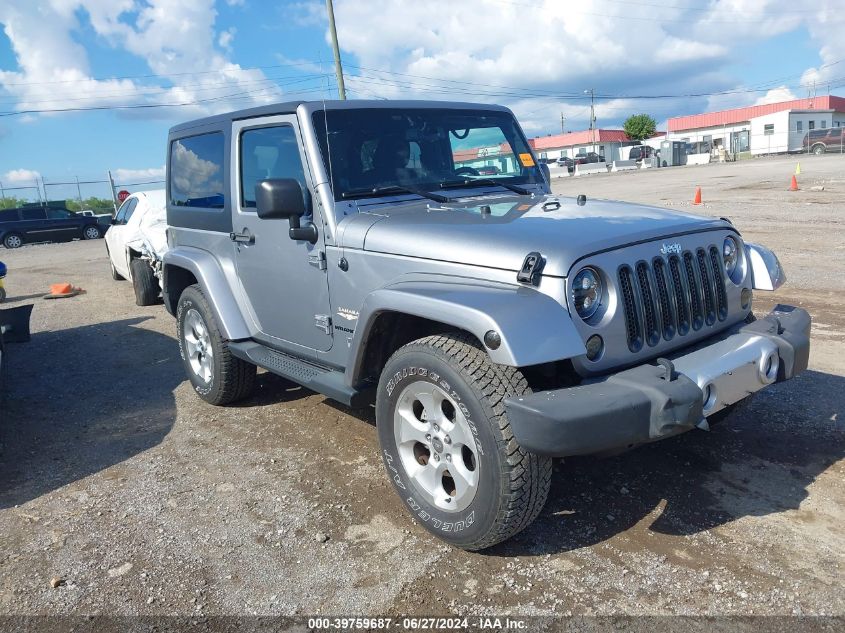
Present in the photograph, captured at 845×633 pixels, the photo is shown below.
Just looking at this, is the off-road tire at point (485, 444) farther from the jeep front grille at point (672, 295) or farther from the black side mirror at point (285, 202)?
the black side mirror at point (285, 202)

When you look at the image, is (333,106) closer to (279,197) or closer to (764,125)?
(279,197)

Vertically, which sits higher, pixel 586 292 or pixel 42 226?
pixel 42 226

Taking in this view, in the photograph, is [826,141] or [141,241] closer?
[141,241]

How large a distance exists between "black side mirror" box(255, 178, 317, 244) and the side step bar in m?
0.78

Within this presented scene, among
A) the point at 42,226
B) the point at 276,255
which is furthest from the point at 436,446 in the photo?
the point at 42,226

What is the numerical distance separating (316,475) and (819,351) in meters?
4.27

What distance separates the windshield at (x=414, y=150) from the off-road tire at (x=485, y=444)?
130 centimetres

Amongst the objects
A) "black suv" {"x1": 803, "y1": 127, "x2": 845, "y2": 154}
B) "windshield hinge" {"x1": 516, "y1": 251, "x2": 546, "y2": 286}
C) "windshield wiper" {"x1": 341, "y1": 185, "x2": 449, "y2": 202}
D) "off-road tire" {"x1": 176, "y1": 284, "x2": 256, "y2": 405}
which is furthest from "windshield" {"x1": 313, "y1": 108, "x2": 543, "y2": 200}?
"black suv" {"x1": 803, "y1": 127, "x2": 845, "y2": 154}

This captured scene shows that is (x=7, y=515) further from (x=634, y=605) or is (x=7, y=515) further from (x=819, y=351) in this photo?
(x=819, y=351)

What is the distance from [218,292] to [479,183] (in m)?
1.97

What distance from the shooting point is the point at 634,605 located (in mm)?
2701

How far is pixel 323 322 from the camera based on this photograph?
394 cm

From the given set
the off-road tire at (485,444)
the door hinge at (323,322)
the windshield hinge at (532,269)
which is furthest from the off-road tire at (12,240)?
the windshield hinge at (532,269)

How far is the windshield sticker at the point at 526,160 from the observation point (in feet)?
15.6
